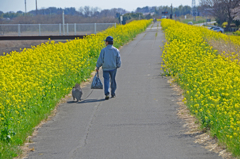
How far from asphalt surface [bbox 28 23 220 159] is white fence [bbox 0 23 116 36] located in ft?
121

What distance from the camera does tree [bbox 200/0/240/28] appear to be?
63312mm

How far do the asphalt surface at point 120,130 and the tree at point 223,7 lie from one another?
54.0 meters

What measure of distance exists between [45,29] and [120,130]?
42.2 m

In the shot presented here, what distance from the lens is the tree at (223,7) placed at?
208ft

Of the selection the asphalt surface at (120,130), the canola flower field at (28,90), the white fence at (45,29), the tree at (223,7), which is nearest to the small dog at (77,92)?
the asphalt surface at (120,130)

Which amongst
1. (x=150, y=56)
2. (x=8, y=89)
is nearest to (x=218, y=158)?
(x=8, y=89)

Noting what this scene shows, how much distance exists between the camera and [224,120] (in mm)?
6691

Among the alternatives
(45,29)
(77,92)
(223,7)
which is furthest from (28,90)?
(223,7)

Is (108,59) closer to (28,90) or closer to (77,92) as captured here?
(77,92)

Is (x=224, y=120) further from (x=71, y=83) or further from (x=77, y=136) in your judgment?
(x=71, y=83)

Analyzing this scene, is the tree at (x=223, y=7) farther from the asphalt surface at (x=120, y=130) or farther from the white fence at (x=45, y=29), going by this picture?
the asphalt surface at (x=120, y=130)

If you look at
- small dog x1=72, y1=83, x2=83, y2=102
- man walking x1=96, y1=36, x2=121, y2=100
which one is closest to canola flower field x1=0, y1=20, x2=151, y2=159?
small dog x1=72, y1=83, x2=83, y2=102

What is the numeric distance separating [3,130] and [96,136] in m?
1.70

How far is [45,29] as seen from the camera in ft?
158
